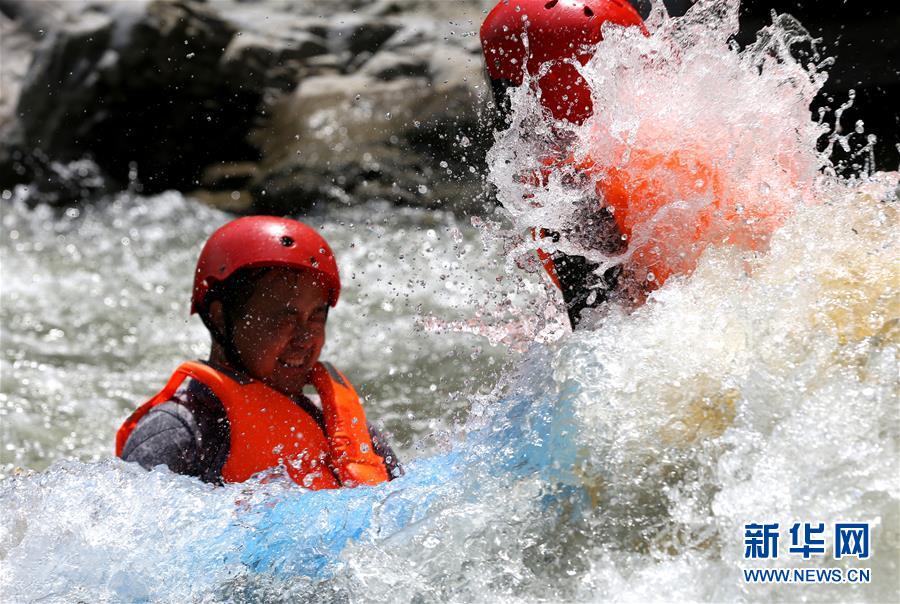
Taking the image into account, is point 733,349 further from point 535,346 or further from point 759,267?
point 535,346

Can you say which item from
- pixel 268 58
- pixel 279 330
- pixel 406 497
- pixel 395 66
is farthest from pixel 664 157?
pixel 268 58

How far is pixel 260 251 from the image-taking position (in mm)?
3369

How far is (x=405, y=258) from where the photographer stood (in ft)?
21.2

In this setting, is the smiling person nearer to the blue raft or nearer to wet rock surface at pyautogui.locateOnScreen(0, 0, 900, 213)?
the blue raft

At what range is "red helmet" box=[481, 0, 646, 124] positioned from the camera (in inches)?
104

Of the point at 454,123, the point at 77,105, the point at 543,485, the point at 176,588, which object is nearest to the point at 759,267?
the point at 543,485

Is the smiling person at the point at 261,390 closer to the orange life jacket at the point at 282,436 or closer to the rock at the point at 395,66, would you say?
the orange life jacket at the point at 282,436

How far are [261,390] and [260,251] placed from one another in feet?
1.41

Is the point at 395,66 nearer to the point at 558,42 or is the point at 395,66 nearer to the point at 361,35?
the point at 361,35

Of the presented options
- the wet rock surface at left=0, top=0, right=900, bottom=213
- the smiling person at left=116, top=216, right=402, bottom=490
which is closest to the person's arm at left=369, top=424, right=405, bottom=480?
the smiling person at left=116, top=216, right=402, bottom=490

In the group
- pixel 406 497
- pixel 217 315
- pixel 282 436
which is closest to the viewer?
pixel 406 497

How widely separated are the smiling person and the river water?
30cm

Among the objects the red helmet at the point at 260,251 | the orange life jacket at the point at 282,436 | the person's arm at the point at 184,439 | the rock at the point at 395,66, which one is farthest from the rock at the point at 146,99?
the person's arm at the point at 184,439

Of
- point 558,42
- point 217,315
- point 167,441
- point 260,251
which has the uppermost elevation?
point 558,42
